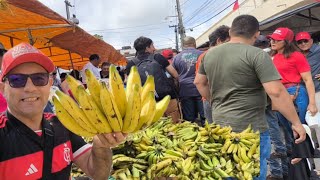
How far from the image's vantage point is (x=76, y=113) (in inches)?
66.8

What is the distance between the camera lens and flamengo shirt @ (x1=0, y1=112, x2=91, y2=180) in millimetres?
1710

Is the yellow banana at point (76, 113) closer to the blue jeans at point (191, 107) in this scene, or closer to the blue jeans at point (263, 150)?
the blue jeans at point (263, 150)

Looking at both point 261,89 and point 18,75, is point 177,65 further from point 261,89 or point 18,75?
point 18,75

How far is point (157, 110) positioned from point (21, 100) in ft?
2.39

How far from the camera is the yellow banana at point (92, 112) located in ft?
5.34

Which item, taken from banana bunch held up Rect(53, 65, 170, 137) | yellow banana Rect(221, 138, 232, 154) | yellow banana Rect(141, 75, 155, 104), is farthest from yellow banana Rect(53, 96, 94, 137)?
yellow banana Rect(221, 138, 232, 154)

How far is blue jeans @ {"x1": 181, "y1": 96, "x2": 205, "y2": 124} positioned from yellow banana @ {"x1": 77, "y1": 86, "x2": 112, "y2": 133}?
4.73 m

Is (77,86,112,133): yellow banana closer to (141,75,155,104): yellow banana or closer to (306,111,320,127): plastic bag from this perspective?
(141,75,155,104): yellow banana

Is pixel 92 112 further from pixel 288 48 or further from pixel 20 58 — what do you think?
pixel 288 48

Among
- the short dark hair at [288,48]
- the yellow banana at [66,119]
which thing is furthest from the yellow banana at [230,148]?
the short dark hair at [288,48]

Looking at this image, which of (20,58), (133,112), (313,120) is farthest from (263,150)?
(20,58)

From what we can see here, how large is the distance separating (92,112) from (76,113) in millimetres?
100

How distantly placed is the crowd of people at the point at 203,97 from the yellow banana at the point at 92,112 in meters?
0.07

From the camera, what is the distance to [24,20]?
19.7ft
